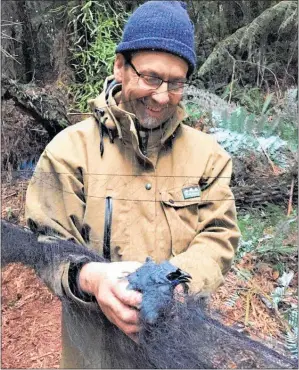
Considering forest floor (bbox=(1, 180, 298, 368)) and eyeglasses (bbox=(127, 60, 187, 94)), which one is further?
forest floor (bbox=(1, 180, 298, 368))

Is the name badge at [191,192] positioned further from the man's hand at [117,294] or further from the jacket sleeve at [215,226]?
the man's hand at [117,294]

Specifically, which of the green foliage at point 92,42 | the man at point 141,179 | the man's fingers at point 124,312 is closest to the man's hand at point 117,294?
A: the man's fingers at point 124,312

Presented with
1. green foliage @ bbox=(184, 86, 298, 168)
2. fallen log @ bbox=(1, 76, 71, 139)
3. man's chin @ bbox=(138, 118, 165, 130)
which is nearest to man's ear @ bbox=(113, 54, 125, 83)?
man's chin @ bbox=(138, 118, 165, 130)

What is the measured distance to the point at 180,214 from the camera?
1046 mm

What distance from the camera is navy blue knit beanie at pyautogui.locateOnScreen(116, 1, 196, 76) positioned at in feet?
3.32

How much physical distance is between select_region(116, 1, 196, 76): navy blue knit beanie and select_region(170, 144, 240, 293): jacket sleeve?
25 centimetres

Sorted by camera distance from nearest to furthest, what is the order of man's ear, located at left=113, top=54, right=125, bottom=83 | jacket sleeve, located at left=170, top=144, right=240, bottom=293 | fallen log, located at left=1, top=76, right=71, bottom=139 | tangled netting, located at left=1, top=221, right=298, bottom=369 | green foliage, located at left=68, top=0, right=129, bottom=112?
tangled netting, located at left=1, top=221, right=298, bottom=369, jacket sleeve, located at left=170, top=144, right=240, bottom=293, man's ear, located at left=113, top=54, right=125, bottom=83, fallen log, located at left=1, top=76, right=71, bottom=139, green foliage, located at left=68, top=0, right=129, bottom=112

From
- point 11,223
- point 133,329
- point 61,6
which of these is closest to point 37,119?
point 61,6

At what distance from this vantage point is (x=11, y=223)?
1.12m

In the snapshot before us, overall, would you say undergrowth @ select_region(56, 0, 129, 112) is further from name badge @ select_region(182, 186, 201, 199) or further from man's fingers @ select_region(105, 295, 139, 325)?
man's fingers @ select_region(105, 295, 139, 325)

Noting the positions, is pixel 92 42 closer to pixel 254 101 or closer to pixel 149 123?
pixel 254 101

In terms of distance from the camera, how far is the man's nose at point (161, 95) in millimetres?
982

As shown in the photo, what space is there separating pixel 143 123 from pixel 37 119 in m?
2.30

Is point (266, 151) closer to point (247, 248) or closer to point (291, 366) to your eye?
point (291, 366)
